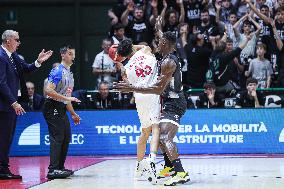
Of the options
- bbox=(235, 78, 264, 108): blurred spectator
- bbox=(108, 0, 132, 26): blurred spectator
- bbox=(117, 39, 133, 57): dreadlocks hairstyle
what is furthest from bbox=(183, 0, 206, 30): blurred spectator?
bbox=(117, 39, 133, 57): dreadlocks hairstyle

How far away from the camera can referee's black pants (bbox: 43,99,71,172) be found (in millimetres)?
10914

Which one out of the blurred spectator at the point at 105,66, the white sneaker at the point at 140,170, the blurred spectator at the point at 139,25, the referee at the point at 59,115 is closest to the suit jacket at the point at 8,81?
the referee at the point at 59,115

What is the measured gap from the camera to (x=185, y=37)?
675 inches

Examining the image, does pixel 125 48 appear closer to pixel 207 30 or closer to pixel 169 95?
pixel 169 95

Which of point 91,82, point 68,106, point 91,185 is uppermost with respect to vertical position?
point 91,82

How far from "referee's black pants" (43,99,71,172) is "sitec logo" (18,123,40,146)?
4.16 metres

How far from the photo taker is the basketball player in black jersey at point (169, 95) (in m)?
9.79

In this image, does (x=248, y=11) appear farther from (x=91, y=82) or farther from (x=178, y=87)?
(x=178, y=87)

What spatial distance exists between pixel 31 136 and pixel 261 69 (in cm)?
596

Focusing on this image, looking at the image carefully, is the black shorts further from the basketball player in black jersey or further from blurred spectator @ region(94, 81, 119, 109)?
blurred spectator @ region(94, 81, 119, 109)

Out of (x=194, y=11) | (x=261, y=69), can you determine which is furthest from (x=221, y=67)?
(x=194, y=11)

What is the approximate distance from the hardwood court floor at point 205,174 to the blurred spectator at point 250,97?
1743 mm

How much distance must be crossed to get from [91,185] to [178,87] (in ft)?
6.95

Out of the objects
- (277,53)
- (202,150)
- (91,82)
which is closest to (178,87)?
(202,150)
